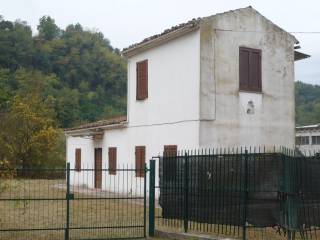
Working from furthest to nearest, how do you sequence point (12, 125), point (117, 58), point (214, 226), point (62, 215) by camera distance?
point (117, 58), point (12, 125), point (62, 215), point (214, 226)

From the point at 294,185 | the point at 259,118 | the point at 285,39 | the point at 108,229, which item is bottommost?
the point at 108,229

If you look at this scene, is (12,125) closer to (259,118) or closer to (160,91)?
(160,91)

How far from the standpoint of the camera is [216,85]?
64.6ft

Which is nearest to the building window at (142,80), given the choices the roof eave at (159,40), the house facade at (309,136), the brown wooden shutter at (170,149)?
the roof eave at (159,40)

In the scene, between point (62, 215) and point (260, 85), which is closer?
point (62, 215)

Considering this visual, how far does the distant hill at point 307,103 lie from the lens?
60312 millimetres

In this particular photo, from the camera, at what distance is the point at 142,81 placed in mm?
22844

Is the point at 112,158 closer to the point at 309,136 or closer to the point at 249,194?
the point at 249,194

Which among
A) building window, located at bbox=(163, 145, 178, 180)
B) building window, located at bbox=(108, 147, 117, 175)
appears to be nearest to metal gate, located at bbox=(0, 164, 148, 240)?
building window, located at bbox=(163, 145, 178, 180)

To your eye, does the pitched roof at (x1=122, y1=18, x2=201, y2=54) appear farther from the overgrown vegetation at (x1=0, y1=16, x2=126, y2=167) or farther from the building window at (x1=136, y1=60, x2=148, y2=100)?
the overgrown vegetation at (x1=0, y1=16, x2=126, y2=167)

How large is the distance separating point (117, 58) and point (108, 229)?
164 ft

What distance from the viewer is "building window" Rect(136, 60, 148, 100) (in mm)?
22531

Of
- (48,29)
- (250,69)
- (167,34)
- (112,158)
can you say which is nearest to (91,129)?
(112,158)

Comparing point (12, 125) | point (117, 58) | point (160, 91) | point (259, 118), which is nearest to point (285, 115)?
point (259, 118)
